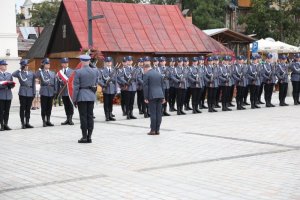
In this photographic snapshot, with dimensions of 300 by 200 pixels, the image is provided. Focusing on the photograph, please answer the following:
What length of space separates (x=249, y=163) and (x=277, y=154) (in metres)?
1.09

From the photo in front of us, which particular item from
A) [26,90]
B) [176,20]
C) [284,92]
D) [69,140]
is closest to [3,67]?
[26,90]

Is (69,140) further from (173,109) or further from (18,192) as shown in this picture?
(173,109)

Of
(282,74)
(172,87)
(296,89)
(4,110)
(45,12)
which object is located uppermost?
(45,12)

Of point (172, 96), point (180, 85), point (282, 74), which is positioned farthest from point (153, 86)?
point (282, 74)

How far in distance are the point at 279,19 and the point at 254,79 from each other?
28839 mm

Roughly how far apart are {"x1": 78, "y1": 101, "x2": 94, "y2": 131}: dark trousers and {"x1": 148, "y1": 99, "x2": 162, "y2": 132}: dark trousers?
172cm

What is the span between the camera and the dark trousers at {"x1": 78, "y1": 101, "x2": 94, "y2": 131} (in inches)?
458

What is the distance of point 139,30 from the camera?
31562 millimetres

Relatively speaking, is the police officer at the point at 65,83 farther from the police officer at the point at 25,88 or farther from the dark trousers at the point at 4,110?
the dark trousers at the point at 4,110

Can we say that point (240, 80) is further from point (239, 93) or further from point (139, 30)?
point (139, 30)

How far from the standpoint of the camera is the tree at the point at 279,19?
47219mm

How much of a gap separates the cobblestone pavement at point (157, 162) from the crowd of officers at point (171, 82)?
1.05m

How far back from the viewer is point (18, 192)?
7105mm

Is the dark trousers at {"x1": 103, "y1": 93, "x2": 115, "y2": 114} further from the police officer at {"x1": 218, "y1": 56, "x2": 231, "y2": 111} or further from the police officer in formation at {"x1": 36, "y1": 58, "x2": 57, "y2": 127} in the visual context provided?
the police officer at {"x1": 218, "y1": 56, "x2": 231, "y2": 111}
